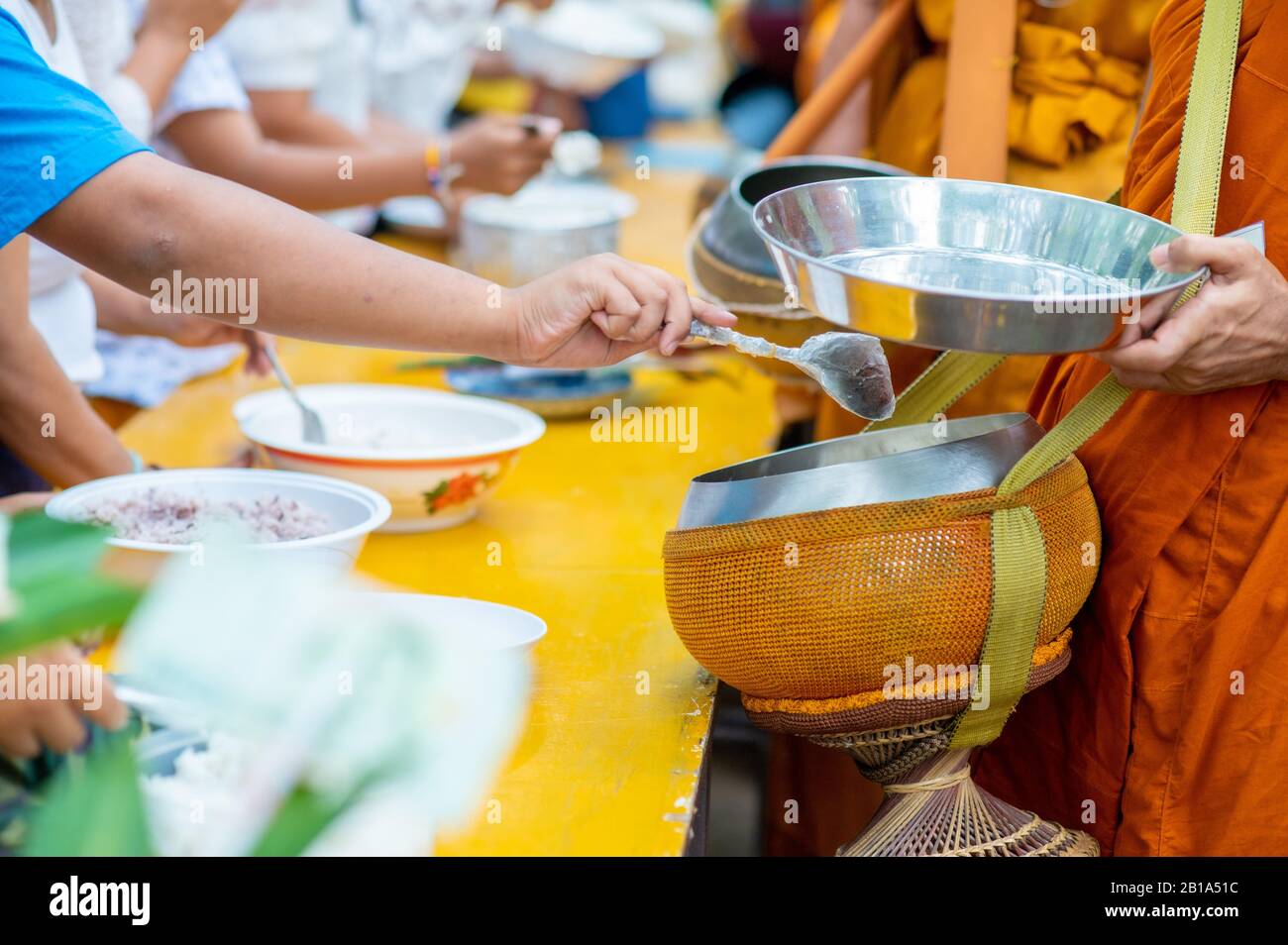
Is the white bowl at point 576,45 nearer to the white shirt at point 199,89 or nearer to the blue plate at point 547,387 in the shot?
the white shirt at point 199,89

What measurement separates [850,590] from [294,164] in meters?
1.72

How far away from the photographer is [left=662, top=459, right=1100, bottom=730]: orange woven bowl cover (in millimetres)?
1011

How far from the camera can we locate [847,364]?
108cm

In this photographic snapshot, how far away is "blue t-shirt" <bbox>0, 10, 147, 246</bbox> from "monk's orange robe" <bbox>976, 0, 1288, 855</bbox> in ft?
3.07

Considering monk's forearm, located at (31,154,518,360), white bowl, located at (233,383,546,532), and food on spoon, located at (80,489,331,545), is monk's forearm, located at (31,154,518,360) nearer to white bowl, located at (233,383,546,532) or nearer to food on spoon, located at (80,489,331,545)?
food on spoon, located at (80,489,331,545)

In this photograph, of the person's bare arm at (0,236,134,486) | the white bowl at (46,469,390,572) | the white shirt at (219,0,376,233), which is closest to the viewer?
the white bowl at (46,469,390,572)
